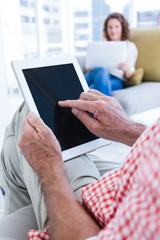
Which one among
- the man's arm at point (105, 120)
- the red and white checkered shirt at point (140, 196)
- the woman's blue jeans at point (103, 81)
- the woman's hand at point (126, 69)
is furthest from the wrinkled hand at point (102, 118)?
the woman's hand at point (126, 69)

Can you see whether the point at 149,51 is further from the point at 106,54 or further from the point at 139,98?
the point at 139,98

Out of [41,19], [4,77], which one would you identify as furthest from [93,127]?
[41,19]

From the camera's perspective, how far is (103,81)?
7.26 feet

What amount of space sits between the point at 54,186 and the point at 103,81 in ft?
5.48

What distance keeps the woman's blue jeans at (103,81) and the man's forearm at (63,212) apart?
62.2 inches

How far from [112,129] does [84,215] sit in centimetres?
31

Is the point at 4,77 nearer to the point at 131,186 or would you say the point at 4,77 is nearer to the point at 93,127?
the point at 93,127

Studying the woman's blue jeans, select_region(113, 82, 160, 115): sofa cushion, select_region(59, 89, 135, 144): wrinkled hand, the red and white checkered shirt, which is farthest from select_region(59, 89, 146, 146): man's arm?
the woman's blue jeans

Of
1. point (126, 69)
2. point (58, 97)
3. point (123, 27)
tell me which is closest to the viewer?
point (58, 97)

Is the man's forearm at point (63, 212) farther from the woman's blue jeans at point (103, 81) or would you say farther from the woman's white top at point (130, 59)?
the woman's white top at point (130, 59)

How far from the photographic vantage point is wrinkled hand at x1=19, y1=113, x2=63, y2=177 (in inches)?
25.6

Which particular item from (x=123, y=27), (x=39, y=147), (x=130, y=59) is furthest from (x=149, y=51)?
(x=39, y=147)

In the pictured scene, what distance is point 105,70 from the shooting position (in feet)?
7.55

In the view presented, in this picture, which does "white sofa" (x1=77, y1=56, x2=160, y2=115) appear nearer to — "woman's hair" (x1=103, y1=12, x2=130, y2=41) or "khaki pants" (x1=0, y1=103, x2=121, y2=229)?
"woman's hair" (x1=103, y1=12, x2=130, y2=41)
